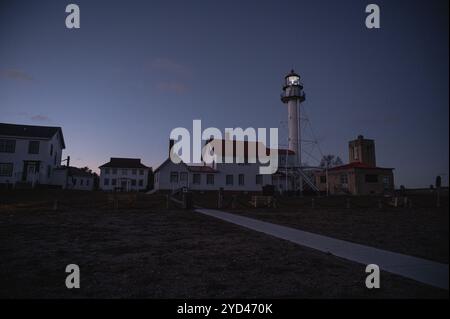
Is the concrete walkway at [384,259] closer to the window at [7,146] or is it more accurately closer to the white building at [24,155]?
the white building at [24,155]

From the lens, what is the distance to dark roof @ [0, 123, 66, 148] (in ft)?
108

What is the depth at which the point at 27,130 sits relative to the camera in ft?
113

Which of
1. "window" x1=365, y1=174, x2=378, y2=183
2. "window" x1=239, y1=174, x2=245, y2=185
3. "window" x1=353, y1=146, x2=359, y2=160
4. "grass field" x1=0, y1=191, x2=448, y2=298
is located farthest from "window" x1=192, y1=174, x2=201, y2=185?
"window" x1=353, y1=146, x2=359, y2=160

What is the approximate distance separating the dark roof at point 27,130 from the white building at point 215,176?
47.8ft

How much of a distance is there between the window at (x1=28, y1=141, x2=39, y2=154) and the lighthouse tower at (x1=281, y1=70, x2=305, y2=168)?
33.7m

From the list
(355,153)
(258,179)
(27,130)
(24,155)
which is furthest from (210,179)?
(355,153)

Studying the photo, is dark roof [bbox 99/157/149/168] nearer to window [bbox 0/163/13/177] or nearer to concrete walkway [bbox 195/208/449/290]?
window [bbox 0/163/13/177]

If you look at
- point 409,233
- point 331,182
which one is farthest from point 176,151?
point 409,233

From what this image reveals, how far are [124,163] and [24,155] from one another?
72.9ft

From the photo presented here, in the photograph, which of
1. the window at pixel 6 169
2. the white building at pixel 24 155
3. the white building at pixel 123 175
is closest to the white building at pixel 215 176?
the white building at pixel 24 155

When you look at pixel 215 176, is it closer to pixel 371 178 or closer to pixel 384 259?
pixel 371 178

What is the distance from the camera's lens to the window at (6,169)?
104 feet
